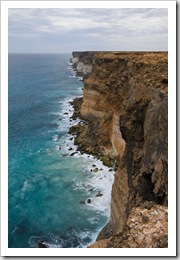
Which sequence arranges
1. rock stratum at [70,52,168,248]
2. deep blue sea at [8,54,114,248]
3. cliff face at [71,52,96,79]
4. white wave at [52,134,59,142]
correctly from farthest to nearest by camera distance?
cliff face at [71,52,96,79] → white wave at [52,134,59,142] → deep blue sea at [8,54,114,248] → rock stratum at [70,52,168,248]

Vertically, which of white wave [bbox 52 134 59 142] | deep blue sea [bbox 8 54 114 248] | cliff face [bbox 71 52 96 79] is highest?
cliff face [bbox 71 52 96 79]

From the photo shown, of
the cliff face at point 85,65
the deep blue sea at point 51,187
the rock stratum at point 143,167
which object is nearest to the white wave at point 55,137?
the deep blue sea at point 51,187

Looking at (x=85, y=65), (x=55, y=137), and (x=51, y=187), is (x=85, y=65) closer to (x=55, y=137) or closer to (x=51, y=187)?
(x=55, y=137)

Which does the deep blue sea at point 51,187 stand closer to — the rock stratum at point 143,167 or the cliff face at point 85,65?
the rock stratum at point 143,167

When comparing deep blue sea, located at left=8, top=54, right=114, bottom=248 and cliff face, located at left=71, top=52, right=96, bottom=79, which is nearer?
deep blue sea, located at left=8, top=54, right=114, bottom=248

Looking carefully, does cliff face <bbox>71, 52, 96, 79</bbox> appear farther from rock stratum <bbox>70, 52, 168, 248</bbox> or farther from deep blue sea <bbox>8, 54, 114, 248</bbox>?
rock stratum <bbox>70, 52, 168, 248</bbox>

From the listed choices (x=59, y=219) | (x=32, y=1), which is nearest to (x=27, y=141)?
(x=59, y=219)

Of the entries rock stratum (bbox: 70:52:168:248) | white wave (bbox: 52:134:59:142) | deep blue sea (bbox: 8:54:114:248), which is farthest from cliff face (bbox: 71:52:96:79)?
rock stratum (bbox: 70:52:168:248)

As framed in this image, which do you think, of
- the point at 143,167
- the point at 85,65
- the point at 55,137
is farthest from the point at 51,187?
the point at 85,65
